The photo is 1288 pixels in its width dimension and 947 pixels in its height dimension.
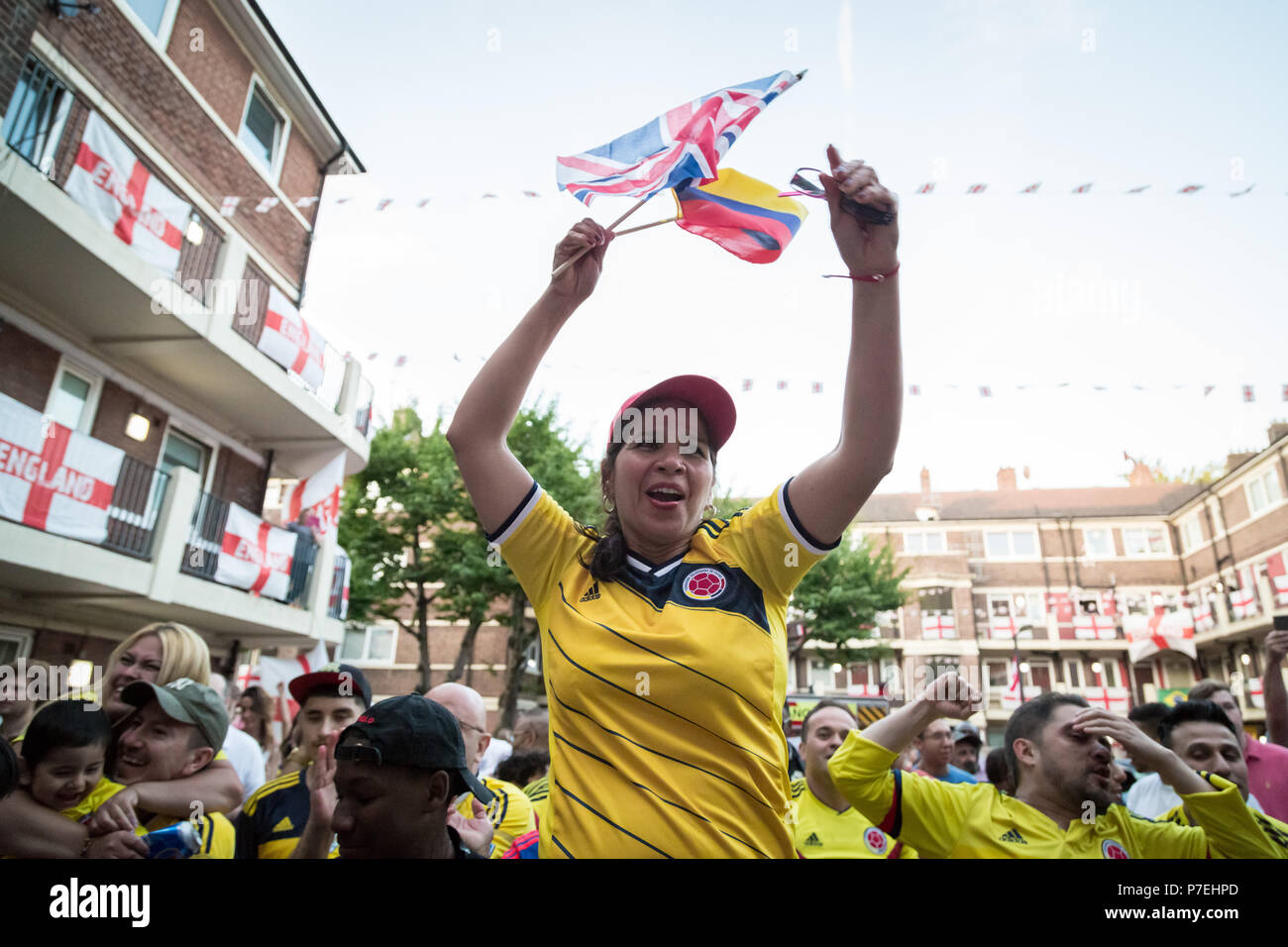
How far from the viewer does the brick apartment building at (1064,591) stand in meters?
31.5

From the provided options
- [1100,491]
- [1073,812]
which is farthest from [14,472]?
[1100,491]

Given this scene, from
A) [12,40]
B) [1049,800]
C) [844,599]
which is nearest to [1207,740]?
[1049,800]

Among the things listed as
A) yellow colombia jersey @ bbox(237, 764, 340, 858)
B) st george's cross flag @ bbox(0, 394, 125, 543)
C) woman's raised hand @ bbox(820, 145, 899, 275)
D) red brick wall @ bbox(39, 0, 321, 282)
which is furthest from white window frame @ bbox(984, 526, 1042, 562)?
woman's raised hand @ bbox(820, 145, 899, 275)

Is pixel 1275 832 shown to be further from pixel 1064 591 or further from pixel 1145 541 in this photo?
pixel 1145 541

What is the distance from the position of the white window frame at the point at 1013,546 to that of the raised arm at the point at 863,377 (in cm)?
3955

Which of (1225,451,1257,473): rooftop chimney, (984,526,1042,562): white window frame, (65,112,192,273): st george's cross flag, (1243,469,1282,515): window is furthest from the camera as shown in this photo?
(984,526,1042,562): white window frame

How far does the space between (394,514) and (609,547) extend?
832 inches

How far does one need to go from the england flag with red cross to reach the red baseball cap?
461 inches

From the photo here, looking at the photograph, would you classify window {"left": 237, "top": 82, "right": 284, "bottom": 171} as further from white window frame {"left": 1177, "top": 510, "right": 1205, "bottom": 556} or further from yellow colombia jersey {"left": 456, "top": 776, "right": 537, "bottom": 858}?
white window frame {"left": 1177, "top": 510, "right": 1205, "bottom": 556}

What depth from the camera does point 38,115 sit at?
8.54 meters

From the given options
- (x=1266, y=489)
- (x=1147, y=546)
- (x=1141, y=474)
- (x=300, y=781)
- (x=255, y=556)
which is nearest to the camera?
(x=300, y=781)

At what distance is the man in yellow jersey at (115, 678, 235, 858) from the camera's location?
2686 millimetres

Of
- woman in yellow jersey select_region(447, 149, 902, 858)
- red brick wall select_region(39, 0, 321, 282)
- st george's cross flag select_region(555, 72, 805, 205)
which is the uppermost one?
red brick wall select_region(39, 0, 321, 282)

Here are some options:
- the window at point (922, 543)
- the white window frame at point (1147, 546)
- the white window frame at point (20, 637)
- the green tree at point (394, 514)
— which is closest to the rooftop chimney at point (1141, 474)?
the white window frame at point (1147, 546)
